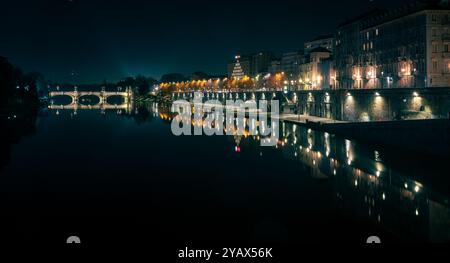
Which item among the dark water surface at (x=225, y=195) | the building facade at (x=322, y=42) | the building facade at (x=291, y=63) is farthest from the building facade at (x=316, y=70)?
the dark water surface at (x=225, y=195)

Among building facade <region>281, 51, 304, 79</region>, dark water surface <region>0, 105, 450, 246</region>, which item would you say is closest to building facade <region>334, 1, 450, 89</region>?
dark water surface <region>0, 105, 450, 246</region>

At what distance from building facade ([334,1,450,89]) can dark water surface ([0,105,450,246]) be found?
1104cm

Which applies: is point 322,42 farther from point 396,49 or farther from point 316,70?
point 396,49

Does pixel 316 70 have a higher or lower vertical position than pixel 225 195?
higher

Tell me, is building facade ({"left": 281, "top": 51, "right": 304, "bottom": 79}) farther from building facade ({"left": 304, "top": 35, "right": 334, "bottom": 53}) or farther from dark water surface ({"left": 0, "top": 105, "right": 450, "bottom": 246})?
dark water surface ({"left": 0, "top": 105, "right": 450, "bottom": 246})

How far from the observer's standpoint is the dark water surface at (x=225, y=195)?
1004 cm

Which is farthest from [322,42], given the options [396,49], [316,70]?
[396,49]

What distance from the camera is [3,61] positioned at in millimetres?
42906

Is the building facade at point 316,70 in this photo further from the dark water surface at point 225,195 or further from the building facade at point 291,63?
the dark water surface at point 225,195

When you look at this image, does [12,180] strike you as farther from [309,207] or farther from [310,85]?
[310,85]

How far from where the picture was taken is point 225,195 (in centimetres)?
1352

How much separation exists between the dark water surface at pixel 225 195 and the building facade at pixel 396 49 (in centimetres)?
1104

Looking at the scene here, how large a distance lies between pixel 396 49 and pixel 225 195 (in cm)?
2588
